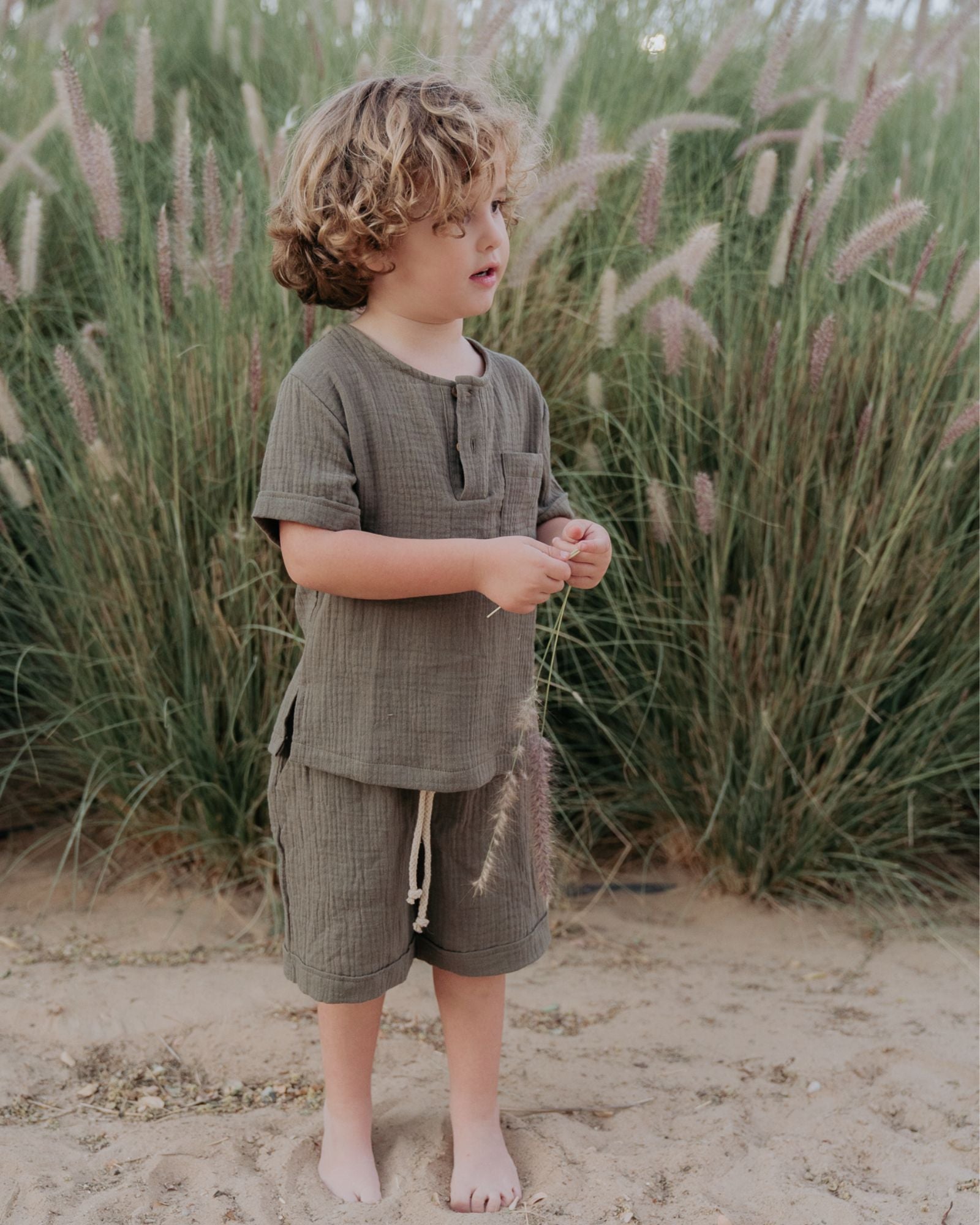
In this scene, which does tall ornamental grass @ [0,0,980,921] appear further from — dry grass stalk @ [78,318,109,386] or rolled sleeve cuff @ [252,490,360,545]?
rolled sleeve cuff @ [252,490,360,545]

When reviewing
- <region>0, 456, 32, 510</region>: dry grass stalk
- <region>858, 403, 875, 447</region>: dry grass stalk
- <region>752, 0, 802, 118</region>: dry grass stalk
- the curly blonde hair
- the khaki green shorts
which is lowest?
the khaki green shorts

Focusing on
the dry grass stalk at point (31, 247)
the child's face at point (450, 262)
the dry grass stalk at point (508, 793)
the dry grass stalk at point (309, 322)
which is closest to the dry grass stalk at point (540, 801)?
the dry grass stalk at point (508, 793)

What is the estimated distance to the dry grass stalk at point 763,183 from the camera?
8.29ft

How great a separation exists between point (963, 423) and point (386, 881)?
143cm

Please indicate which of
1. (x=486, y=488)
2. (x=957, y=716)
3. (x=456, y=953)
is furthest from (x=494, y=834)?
(x=957, y=716)

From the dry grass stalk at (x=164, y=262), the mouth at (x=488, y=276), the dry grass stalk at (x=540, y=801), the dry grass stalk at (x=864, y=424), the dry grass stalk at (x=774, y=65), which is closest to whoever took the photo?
the mouth at (x=488, y=276)

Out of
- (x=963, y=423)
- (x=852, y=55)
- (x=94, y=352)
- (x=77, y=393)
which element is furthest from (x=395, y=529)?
(x=852, y=55)

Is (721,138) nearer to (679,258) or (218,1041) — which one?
(679,258)

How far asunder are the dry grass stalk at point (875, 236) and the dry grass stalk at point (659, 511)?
1.70ft

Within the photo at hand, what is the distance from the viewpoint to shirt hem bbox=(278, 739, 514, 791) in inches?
56.5

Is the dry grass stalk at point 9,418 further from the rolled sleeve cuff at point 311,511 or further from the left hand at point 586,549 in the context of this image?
the left hand at point 586,549

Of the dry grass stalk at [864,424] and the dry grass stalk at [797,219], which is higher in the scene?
the dry grass stalk at [797,219]

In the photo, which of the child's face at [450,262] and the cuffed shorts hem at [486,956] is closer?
the child's face at [450,262]

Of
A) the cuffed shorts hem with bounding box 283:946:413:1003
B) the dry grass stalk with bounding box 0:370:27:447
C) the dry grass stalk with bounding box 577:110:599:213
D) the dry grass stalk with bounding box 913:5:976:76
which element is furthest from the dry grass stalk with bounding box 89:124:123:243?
the dry grass stalk with bounding box 913:5:976:76
